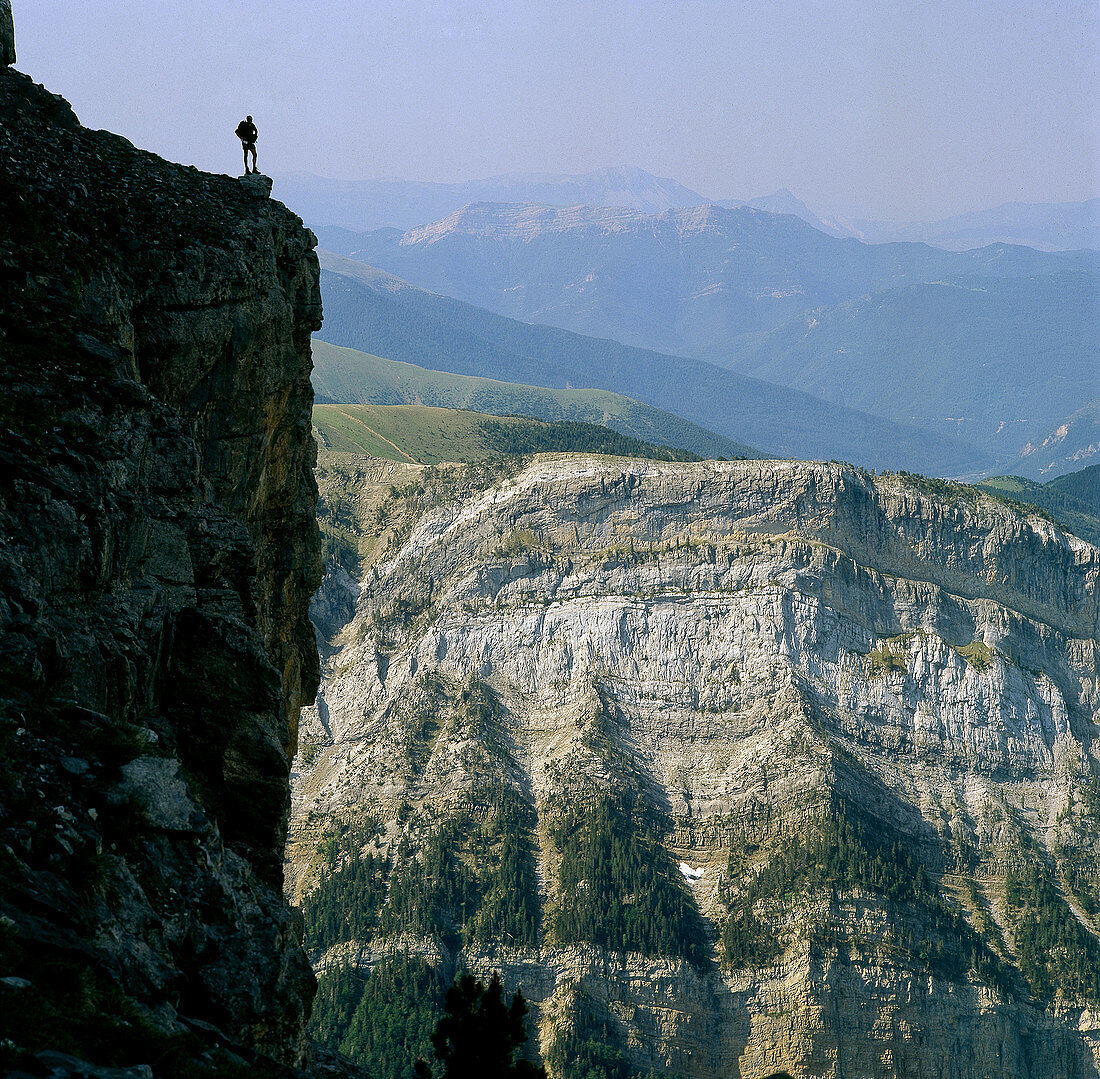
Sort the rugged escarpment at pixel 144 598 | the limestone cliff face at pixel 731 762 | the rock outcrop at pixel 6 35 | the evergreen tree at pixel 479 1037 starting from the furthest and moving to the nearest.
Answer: the limestone cliff face at pixel 731 762 → the rock outcrop at pixel 6 35 → the evergreen tree at pixel 479 1037 → the rugged escarpment at pixel 144 598

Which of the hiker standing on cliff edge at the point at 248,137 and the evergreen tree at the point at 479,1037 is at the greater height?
the hiker standing on cliff edge at the point at 248,137

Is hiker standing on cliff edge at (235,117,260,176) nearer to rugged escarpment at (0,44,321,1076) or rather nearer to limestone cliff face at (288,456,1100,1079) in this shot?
rugged escarpment at (0,44,321,1076)

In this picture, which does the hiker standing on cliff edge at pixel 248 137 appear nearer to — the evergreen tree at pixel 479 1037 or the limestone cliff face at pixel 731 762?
the evergreen tree at pixel 479 1037

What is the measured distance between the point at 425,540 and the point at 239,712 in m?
141

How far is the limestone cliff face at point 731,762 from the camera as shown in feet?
399

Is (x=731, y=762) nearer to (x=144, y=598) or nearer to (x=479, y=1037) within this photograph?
(x=479, y=1037)

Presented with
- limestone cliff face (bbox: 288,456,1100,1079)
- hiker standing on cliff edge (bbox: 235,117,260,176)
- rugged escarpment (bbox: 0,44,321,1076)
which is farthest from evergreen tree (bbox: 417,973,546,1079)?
limestone cliff face (bbox: 288,456,1100,1079)

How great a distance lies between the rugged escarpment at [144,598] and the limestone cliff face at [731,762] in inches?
3628

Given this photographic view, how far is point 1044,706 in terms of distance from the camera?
15612cm

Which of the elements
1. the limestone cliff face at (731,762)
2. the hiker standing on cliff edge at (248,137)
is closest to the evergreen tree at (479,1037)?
the hiker standing on cliff edge at (248,137)

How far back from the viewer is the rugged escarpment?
1912 centimetres

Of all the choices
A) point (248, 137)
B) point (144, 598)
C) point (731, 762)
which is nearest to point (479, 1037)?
point (144, 598)

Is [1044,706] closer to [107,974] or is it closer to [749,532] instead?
[749,532]

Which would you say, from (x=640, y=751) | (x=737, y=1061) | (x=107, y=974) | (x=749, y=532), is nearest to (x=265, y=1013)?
(x=107, y=974)
